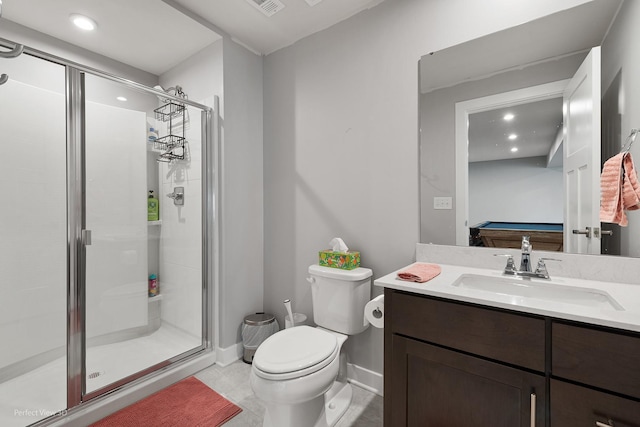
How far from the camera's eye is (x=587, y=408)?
825mm

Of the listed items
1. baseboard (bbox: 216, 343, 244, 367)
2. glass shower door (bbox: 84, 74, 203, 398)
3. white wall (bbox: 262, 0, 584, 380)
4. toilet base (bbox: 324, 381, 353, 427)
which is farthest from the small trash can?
toilet base (bbox: 324, 381, 353, 427)

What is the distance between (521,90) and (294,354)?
5.45 ft

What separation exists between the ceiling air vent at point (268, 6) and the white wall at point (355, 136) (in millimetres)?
322

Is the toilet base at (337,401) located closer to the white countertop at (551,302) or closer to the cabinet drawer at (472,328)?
the cabinet drawer at (472,328)

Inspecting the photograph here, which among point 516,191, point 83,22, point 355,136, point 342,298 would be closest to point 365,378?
point 342,298

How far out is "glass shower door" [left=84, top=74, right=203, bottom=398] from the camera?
172 cm

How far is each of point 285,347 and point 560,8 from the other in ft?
6.58

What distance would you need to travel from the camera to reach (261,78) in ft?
7.95

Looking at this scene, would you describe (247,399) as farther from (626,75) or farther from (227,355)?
(626,75)

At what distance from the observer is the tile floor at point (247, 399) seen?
1.54m

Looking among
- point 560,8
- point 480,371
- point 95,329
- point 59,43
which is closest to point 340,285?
point 480,371

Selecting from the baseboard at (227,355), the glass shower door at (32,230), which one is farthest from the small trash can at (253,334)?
the glass shower door at (32,230)

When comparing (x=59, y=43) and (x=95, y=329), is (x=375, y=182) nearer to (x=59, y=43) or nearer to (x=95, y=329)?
(x=95, y=329)

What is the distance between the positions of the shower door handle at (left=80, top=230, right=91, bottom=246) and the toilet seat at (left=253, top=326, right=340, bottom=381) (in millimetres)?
1161
